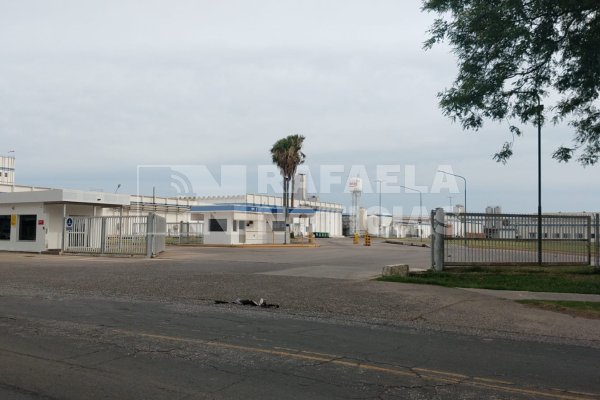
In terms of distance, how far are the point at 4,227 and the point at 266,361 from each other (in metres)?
32.9

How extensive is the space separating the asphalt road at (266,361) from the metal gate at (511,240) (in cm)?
930

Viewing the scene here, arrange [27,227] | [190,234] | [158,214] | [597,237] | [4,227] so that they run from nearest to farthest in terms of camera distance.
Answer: [597,237]
[27,227]
[4,227]
[190,234]
[158,214]

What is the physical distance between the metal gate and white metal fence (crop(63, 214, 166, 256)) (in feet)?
52.2

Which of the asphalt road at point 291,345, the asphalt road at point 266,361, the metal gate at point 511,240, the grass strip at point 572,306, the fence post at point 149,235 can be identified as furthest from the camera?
the fence post at point 149,235

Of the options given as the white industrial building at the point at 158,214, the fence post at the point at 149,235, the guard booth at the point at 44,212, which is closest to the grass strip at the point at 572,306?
the fence post at the point at 149,235

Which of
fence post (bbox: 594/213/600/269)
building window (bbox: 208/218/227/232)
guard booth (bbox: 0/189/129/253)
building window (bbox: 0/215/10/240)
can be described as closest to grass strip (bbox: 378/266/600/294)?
fence post (bbox: 594/213/600/269)

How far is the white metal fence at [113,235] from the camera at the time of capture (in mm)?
28547

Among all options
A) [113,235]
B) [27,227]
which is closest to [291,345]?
[113,235]

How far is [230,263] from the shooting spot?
23.6 metres

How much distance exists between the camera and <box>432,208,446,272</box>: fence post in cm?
1822

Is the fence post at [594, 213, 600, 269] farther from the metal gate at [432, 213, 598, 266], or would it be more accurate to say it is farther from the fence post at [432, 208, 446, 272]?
the fence post at [432, 208, 446, 272]

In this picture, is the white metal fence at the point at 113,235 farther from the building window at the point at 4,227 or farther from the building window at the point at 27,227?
the building window at the point at 4,227

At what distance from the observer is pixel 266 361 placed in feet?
23.4

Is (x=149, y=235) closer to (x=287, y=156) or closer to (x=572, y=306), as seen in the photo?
(x=572, y=306)
